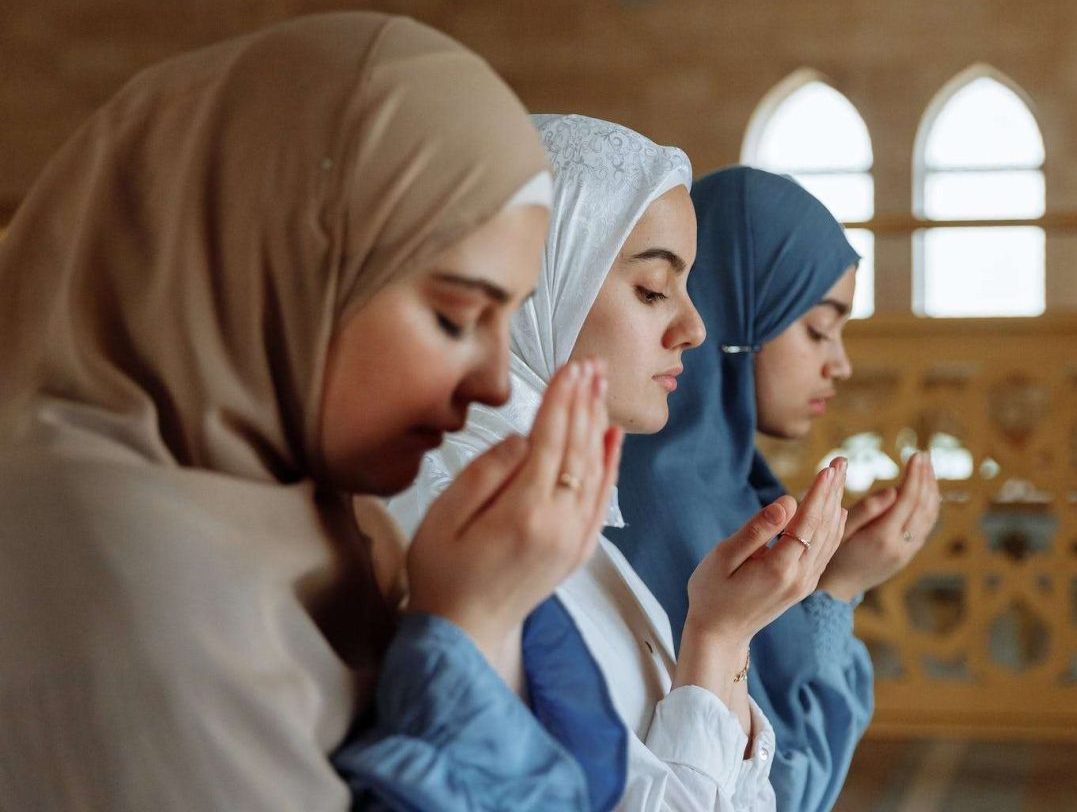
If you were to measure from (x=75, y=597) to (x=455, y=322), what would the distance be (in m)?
0.27

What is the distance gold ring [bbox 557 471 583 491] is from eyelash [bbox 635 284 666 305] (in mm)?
705

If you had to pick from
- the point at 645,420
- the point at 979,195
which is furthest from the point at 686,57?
the point at 645,420

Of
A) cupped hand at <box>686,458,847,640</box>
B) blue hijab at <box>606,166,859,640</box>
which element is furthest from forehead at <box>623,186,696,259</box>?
blue hijab at <box>606,166,859,640</box>

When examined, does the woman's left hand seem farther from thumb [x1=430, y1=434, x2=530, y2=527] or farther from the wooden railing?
the wooden railing

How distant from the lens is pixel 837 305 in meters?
2.23

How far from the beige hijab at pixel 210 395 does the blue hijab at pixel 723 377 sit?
0.99 meters

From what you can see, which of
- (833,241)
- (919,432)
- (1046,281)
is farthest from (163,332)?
(1046,281)

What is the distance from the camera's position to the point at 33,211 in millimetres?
931

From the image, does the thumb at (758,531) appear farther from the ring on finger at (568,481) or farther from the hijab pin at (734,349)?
the hijab pin at (734,349)

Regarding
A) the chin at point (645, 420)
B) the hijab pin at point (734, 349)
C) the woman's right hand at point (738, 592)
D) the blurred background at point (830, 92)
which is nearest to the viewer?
the woman's right hand at point (738, 592)

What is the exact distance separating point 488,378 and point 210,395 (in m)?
0.17

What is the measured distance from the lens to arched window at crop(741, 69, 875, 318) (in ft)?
35.1

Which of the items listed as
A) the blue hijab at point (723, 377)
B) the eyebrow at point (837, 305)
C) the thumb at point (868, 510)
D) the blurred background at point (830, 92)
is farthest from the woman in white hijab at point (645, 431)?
the blurred background at point (830, 92)

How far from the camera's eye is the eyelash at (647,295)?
155 cm
